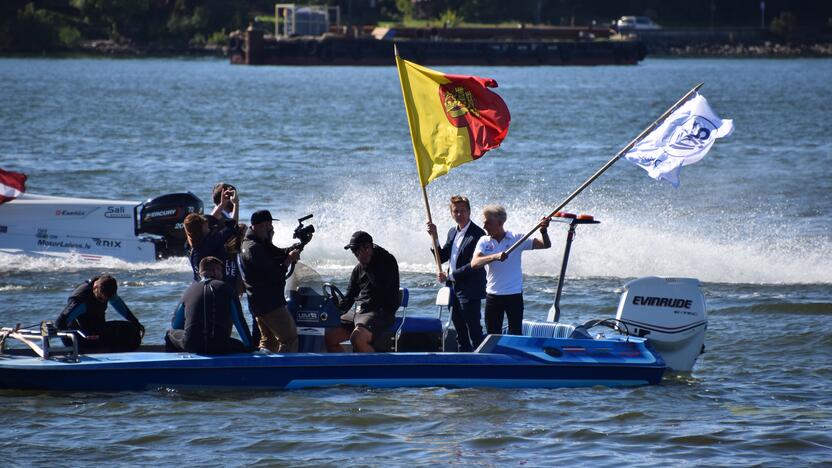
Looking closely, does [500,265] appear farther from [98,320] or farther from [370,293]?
[98,320]

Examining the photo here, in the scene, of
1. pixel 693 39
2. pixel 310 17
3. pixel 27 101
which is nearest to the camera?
pixel 27 101

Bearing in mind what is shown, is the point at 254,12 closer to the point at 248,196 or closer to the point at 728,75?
the point at 728,75

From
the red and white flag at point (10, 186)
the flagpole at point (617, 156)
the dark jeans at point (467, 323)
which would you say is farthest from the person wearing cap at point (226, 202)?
the red and white flag at point (10, 186)

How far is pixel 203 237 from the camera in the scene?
37.4 feet

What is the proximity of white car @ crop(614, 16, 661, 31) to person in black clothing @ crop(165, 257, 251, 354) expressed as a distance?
10283cm

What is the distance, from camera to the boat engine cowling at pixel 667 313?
38.0 ft

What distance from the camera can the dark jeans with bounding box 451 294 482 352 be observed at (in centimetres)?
1135

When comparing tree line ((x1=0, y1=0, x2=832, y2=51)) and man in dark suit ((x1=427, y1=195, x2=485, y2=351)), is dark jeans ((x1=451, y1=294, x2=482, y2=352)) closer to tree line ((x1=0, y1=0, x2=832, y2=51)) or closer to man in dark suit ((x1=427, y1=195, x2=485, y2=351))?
man in dark suit ((x1=427, y1=195, x2=485, y2=351))

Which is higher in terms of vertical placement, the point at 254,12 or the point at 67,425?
the point at 254,12

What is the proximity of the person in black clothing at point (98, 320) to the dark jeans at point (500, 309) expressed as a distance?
3120 mm

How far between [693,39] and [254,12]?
39153 mm

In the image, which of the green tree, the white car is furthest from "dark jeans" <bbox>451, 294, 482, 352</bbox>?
the green tree

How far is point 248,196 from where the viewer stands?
27.4 meters

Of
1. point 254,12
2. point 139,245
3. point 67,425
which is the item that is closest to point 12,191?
point 139,245
